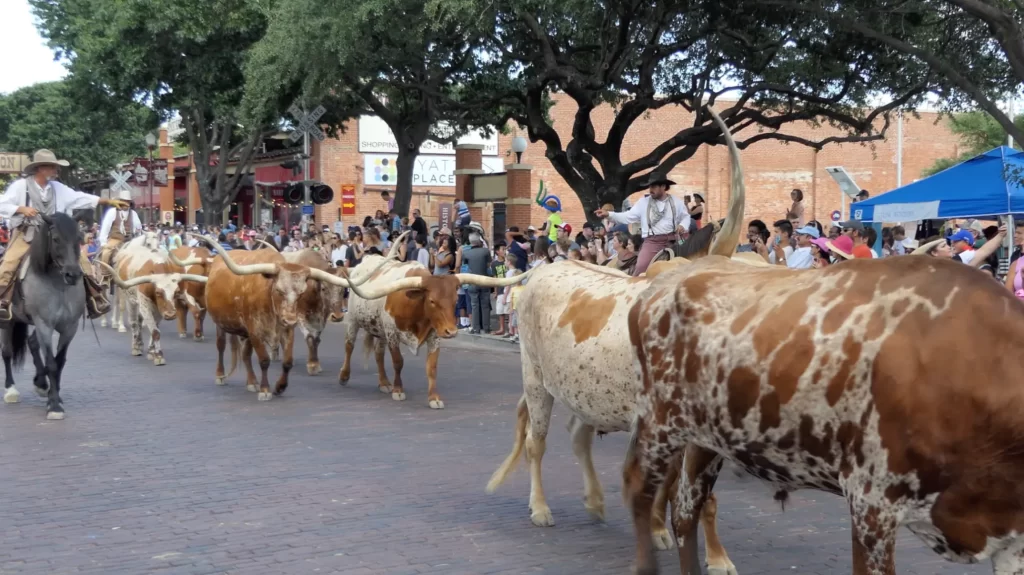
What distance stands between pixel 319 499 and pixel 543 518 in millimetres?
1626

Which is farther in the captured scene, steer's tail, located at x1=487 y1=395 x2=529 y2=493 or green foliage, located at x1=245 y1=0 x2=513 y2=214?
green foliage, located at x1=245 y1=0 x2=513 y2=214

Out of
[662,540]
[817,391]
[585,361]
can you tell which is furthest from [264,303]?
[817,391]

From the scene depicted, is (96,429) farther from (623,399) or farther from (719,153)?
(719,153)

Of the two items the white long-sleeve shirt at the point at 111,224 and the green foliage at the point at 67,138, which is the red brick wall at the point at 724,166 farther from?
the green foliage at the point at 67,138

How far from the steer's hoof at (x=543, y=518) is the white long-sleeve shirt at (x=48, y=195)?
21.7 feet

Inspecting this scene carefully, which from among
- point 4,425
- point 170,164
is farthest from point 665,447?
point 170,164

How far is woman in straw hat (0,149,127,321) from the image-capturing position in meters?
11.1

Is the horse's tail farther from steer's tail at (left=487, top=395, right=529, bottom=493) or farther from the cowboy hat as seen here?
steer's tail at (left=487, top=395, right=529, bottom=493)

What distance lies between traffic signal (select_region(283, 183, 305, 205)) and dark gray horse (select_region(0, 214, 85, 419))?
1226 centimetres

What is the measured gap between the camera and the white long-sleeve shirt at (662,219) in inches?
381

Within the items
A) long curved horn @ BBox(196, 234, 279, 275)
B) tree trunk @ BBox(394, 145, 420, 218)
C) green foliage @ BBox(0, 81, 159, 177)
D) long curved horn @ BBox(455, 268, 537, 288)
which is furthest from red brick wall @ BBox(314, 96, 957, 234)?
long curved horn @ BBox(455, 268, 537, 288)

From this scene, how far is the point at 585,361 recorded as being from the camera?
647 centimetres

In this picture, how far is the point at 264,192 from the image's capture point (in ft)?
145

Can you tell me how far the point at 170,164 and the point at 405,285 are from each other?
47.1 metres
